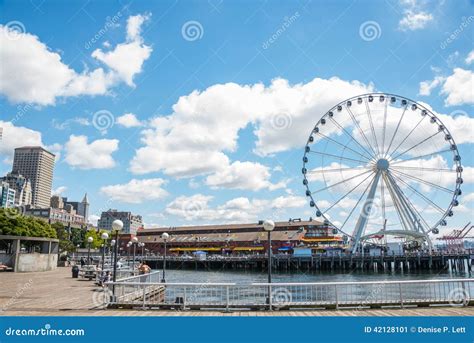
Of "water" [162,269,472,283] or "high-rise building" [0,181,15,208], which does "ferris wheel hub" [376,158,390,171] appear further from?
"high-rise building" [0,181,15,208]

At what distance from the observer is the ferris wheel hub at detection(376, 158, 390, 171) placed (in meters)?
50.6

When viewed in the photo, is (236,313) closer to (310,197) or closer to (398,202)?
(310,197)

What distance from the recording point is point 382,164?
166 ft

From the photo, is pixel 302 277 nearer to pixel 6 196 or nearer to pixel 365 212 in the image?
pixel 365 212

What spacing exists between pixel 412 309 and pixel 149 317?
777 cm

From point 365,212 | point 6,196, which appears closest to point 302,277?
point 365,212

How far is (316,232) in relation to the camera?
334 ft

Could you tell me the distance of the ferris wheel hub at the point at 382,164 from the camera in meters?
50.6

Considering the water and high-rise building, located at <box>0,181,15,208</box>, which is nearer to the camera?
the water

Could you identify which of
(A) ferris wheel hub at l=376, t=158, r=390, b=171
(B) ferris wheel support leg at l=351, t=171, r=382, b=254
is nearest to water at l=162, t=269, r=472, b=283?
(B) ferris wheel support leg at l=351, t=171, r=382, b=254

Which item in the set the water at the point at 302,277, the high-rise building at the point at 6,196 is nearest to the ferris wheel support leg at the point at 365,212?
the water at the point at 302,277

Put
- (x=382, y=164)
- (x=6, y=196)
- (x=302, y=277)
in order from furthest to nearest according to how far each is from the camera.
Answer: (x=6, y=196)
(x=302, y=277)
(x=382, y=164)

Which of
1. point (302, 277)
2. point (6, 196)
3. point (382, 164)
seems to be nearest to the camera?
point (382, 164)
